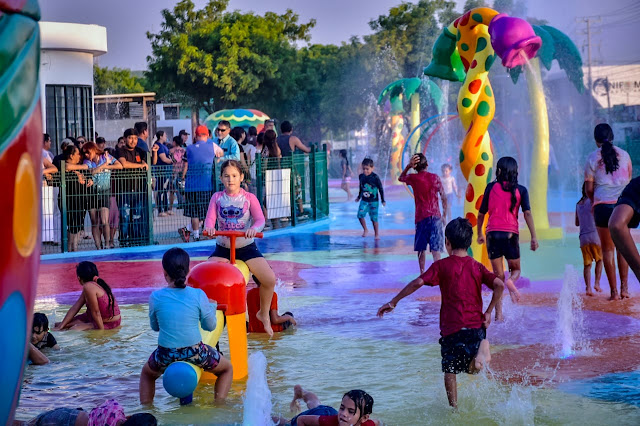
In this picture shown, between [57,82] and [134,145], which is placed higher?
[57,82]

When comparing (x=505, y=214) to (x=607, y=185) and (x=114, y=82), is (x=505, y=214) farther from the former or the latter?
(x=114, y=82)

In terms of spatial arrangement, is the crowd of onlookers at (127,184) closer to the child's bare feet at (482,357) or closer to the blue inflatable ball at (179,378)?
the blue inflatable ball at (179,378)

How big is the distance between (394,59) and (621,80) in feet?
47.3

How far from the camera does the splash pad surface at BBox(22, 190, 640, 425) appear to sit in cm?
586

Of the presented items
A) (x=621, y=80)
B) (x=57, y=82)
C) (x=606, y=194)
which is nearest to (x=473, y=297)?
(x=606, y=194)

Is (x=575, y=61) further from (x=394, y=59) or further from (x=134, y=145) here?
(x=394, y=59)

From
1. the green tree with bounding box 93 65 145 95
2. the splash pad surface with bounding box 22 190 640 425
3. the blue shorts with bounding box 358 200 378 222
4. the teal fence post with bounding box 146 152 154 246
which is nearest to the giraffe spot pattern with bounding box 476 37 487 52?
the splash pad surface with bounding box 22 190 640 425

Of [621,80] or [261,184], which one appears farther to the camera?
[621,80]

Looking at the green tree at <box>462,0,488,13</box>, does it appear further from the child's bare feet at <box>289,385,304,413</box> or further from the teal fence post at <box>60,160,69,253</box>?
the child's bare feet at <box>289,385,304,413</box>

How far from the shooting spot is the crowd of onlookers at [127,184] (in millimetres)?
15156

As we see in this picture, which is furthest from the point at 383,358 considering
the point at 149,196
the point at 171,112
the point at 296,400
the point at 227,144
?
the point at 171,112

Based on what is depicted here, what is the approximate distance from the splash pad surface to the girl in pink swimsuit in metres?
0.13

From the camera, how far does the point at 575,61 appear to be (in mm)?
16625

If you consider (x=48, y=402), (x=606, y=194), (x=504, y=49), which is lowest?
(x=48, y=402)
